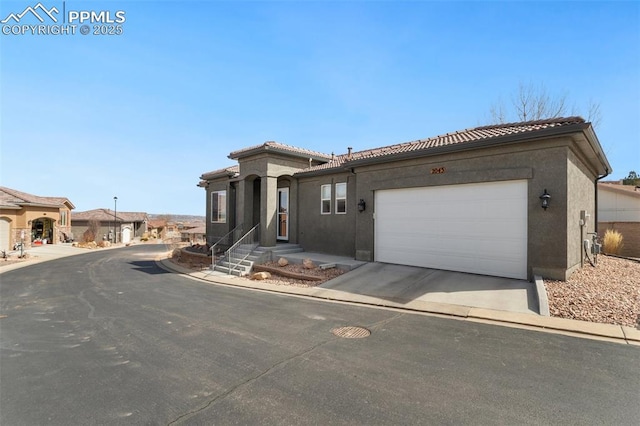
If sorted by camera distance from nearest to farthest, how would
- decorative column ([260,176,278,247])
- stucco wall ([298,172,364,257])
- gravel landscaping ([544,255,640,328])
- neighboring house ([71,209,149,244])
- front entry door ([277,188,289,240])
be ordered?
gravel landscaping ([544,255,640,328]) → stucco wall ([298,172,364,257]) → decorative column ([260,176,278,247]) → front entry door ([277,188,289,240]) → neighboring house ([71,209,149,244])

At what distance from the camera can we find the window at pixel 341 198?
1357cm

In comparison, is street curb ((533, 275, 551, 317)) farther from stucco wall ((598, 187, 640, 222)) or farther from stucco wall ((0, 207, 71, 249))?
stucco wall ((0, 207, 71, 249))

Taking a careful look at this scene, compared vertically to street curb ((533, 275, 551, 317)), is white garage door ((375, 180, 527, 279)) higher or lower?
higher

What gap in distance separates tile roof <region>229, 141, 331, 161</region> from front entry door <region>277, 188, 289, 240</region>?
6.73 ft

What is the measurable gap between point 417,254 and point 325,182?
17.7ft

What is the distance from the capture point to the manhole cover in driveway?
5.61 metres

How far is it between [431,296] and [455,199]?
3.58 m

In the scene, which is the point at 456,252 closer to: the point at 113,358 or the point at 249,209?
the point at 113,358

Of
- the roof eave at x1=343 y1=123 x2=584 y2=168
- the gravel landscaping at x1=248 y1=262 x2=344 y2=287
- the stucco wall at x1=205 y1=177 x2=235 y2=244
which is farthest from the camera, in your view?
the stucco wall at x1=205 y1=177 x2=235 y2=244

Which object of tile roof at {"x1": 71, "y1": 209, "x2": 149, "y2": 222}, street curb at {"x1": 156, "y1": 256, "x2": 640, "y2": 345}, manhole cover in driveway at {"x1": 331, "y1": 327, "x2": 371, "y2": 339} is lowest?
manhole cover in driveway at {"x1": 331, "y1": 327, "x2": 371, "y2": 339}

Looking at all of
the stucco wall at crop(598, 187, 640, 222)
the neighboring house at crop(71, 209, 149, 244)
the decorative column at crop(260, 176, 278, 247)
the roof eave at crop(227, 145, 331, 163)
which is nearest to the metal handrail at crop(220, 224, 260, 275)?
the decorative column at crop(260, 176, 278, 247)

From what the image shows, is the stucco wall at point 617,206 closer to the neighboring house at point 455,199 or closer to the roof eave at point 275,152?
the neighboring house at point 455,199

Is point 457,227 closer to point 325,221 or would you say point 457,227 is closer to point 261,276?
point 325,221

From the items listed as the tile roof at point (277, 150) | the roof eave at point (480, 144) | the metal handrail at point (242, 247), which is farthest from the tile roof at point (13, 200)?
the roof eave at point (480, 144)
